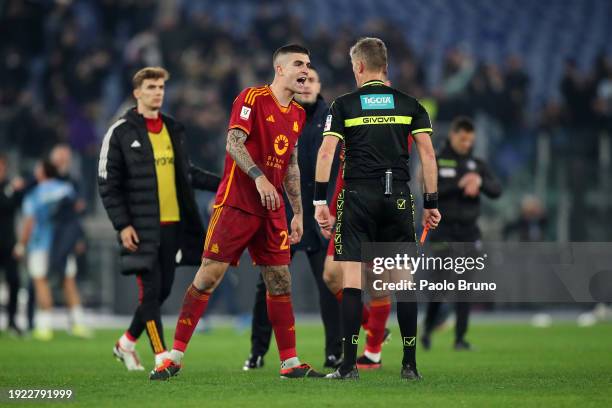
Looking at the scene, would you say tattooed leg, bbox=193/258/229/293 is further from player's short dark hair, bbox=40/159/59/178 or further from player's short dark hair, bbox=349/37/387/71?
player's short dark hair, bbox=40/159/59/178

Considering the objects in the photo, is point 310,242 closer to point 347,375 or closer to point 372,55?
point 347,375

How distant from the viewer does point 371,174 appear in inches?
296

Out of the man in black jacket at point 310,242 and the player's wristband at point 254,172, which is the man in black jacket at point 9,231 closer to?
the man in black jacket at point 310,242

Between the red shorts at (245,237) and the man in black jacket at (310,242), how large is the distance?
158 centimetres

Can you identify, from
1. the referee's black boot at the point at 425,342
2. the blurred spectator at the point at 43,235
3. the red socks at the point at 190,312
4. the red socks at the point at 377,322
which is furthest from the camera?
the blurred spectator at the point at 43,235

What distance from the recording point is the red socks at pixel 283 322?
25.7 ft

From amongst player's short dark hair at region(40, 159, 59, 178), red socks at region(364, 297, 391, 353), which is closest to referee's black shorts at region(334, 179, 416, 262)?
red socks at region(364, 297, 391, 353)

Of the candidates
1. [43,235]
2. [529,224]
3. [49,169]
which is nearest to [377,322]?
[49,169]

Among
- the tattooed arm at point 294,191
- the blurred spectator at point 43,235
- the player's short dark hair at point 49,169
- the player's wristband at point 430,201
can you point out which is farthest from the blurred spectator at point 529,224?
the player's wristband at point 430,201

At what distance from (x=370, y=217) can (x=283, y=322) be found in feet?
3.16

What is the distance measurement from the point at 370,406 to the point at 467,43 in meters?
17.3

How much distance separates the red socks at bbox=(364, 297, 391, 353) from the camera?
28.7 ft

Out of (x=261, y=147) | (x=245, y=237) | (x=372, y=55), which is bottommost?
(x=245, y=237)

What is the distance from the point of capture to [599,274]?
40.7 ft
